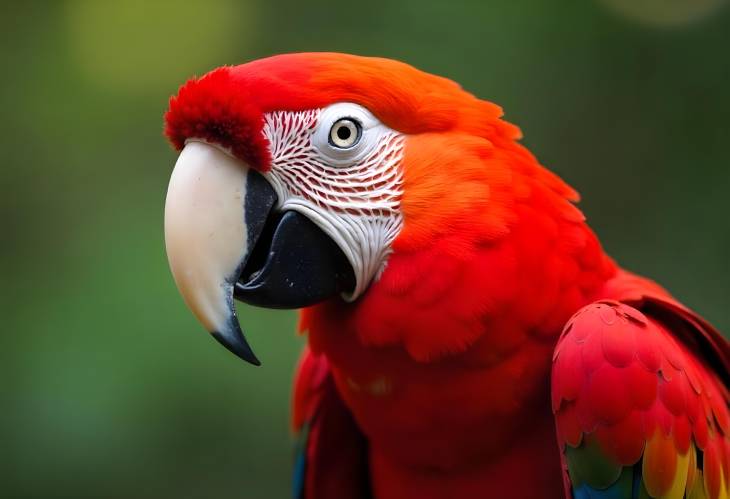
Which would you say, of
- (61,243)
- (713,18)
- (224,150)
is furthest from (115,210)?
(713,18)

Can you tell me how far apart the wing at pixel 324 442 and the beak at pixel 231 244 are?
49 cm

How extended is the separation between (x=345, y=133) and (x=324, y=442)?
76 centimetres

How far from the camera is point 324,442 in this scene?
1.65 m

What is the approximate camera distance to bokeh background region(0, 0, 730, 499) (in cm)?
238

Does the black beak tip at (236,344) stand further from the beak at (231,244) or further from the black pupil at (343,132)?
the black pupil at (343,132)

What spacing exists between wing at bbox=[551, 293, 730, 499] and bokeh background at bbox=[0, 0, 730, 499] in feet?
4.65

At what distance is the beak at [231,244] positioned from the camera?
43.0 inches

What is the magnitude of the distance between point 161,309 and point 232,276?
1.36 m

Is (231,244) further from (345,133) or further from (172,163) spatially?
(172,163)

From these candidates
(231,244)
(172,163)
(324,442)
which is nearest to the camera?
(231,244)

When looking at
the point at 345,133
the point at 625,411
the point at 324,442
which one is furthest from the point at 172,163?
the point at 625,411

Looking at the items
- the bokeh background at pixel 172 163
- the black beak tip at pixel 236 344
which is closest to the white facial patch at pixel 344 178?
the black beak tip at pixel 236 344

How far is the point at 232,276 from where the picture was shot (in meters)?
1.11

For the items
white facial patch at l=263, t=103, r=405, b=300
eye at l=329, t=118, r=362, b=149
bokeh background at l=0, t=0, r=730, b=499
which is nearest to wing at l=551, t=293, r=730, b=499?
white facial patch at l=263, t=103, r=405, b=300
